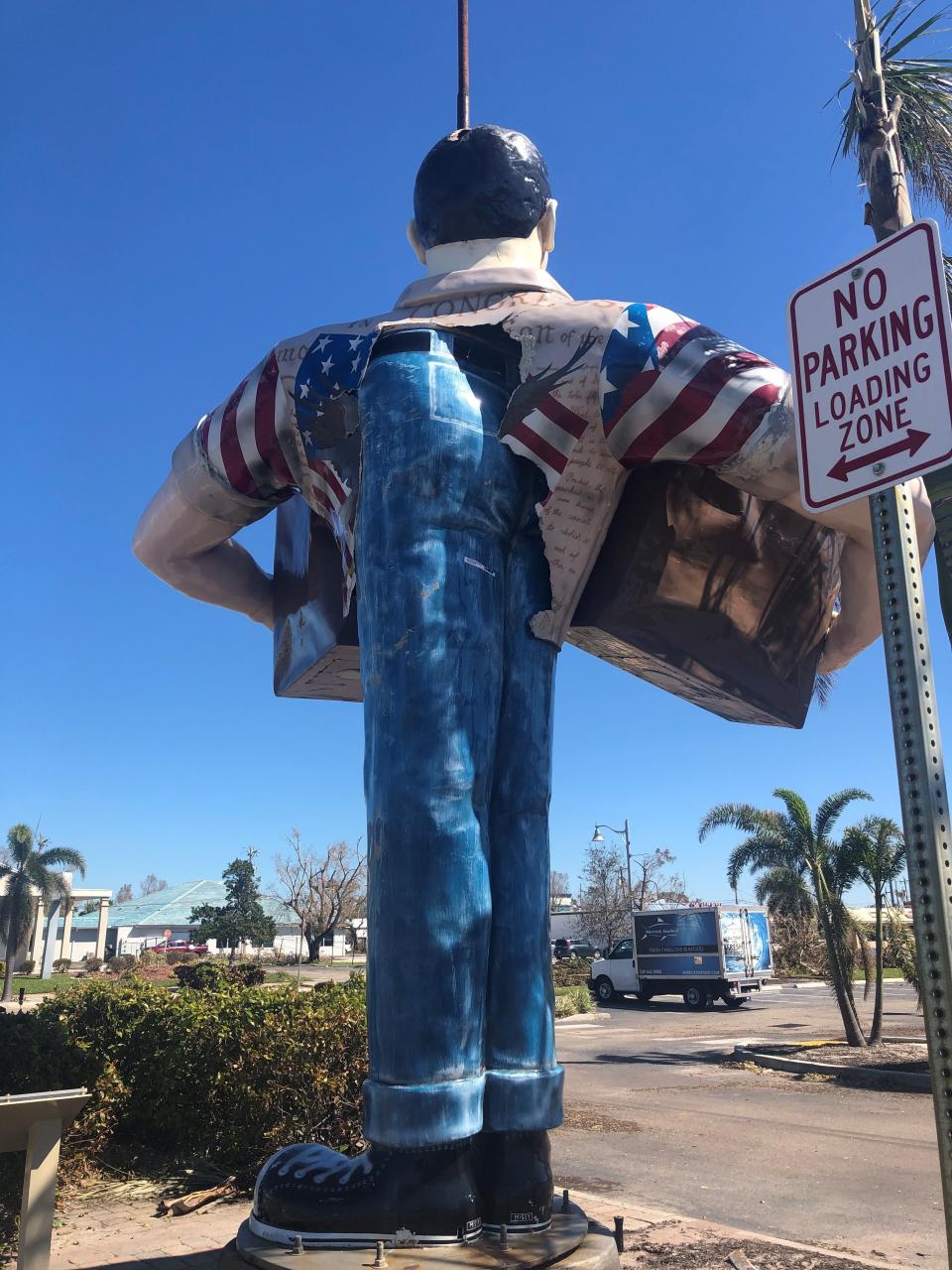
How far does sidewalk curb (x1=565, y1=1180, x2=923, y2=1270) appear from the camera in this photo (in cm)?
474

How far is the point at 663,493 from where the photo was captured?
167 inches

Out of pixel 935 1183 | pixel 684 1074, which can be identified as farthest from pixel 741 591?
pixel 684 1074

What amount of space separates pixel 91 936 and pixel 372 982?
275 feet

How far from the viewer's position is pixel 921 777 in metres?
1.79

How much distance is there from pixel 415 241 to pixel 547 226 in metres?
0.61

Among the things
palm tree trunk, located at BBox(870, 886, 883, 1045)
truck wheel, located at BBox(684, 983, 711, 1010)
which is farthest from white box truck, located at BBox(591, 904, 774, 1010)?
palm tree trunk, located at BBox(870, 886, 883, 1045)

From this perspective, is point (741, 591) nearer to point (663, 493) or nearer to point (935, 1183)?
point (663, 493)

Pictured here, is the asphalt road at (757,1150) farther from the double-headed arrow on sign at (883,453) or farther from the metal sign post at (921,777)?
the double-headed arrow on sign at (883,453)

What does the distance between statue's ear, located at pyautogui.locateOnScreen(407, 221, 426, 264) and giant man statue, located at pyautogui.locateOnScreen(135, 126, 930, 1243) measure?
0.50ft

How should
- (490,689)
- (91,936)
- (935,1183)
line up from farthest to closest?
(91,936) → (935,1183) → (490,689)

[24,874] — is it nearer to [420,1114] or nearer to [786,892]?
[786,892]

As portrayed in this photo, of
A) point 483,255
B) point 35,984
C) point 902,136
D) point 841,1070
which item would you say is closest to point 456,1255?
point 483,255

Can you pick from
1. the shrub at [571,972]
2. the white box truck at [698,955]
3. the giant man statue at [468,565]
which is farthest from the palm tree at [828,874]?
the shrub at [571,972]

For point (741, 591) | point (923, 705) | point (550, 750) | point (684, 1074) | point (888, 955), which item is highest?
point (741, 591)
